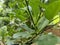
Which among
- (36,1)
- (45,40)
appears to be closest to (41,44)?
(45,40)

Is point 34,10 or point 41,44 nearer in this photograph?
point 41,44

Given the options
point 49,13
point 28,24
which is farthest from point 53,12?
point 28,24

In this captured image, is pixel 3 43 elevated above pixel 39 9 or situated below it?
below

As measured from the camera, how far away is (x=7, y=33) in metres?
0.70

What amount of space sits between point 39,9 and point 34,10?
2cm

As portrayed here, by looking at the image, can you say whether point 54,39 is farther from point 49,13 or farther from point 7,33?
point 7,33

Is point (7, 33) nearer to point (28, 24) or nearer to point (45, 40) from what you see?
point (28, 24)

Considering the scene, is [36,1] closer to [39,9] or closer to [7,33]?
[39,9]

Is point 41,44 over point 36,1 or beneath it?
beneath

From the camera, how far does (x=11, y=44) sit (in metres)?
0.61

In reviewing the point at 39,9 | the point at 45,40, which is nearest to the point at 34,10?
the point at 39,9

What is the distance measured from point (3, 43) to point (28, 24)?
0.11 meters

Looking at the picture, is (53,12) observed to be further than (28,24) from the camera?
No

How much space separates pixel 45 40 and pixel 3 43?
0.64ft
